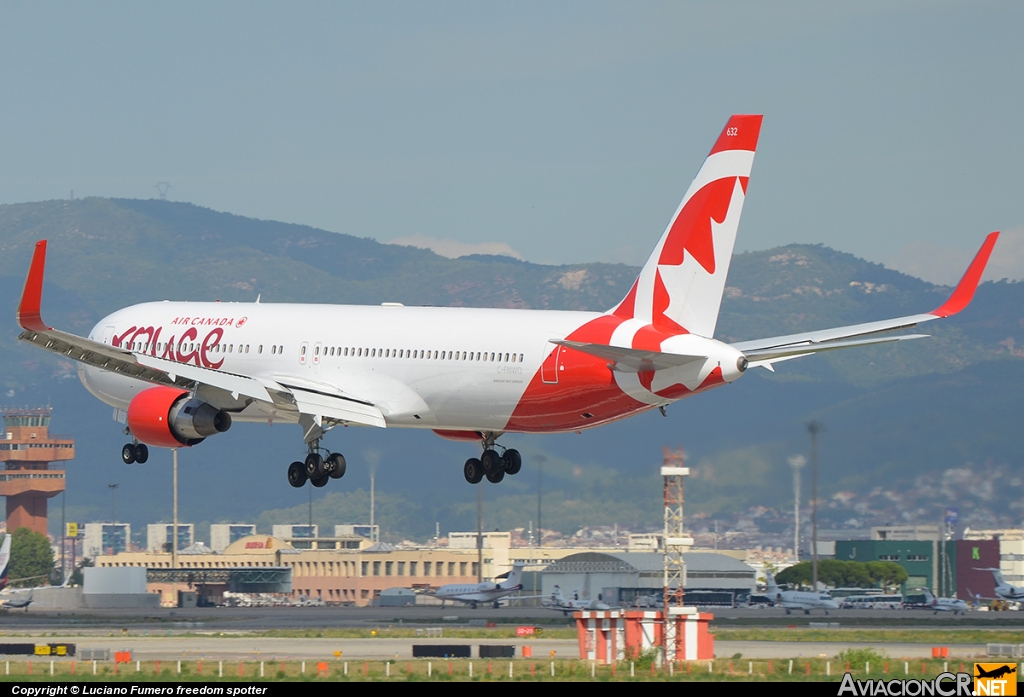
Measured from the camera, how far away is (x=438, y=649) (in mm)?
64000

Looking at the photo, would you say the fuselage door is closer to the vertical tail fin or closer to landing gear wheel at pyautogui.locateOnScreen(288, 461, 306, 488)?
the vertical tail fin

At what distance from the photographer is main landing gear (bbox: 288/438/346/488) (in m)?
56.5

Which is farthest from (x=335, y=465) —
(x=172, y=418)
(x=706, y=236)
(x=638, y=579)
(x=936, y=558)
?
(x=936, y=558)

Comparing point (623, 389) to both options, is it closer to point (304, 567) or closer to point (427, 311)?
point (427, 311)

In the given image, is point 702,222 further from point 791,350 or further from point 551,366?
point 551,366

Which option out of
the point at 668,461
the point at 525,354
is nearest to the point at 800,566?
the point at 668,461

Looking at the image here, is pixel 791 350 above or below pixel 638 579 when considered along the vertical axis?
above

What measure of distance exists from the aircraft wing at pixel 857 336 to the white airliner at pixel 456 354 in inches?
2.8

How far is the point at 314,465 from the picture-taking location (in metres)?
56.5

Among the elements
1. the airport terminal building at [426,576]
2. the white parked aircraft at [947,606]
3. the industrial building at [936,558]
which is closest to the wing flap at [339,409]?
the white parked aircraft at [947,606]

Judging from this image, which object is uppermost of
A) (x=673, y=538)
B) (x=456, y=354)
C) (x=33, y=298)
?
(x=33, y=298)

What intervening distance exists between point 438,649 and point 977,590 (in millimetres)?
127462

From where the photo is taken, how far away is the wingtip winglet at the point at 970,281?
4891 centimetres

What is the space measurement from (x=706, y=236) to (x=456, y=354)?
974 cm
